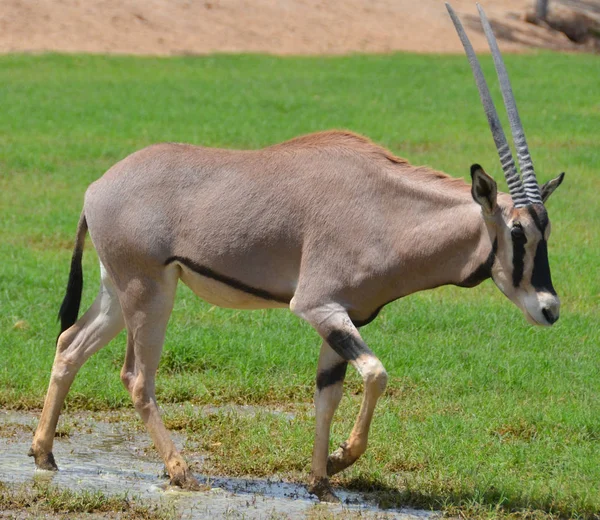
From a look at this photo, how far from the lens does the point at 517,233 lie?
20.1 feet

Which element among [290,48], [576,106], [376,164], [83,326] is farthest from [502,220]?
[290,48]

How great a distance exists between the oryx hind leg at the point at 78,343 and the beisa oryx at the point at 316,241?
0.01 meters

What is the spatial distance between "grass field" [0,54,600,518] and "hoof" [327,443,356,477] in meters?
0.14

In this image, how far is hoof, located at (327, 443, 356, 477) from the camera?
21.4 ft

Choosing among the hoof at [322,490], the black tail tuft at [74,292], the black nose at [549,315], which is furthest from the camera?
the black tail tuft at [74,292]

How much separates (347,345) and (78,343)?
68.4 inches

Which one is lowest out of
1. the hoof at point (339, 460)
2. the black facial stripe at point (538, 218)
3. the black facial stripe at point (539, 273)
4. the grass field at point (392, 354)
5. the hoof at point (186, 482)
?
the grass field at point (392, 354)

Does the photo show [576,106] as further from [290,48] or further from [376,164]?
[376,164]

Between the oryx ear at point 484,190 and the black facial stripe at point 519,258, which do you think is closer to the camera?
the oryx ear at point 484,190

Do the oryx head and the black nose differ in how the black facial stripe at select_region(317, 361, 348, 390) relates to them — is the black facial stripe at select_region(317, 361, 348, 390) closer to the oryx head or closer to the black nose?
the oryx head

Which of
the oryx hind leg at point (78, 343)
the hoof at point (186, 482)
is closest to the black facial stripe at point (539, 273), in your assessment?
the hoof at point (186, 482)

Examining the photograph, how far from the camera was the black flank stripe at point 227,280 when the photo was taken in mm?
6586

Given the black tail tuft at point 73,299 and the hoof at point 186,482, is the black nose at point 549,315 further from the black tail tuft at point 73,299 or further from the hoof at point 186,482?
the black tail tuft at point 73,299

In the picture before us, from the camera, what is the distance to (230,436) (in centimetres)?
728
